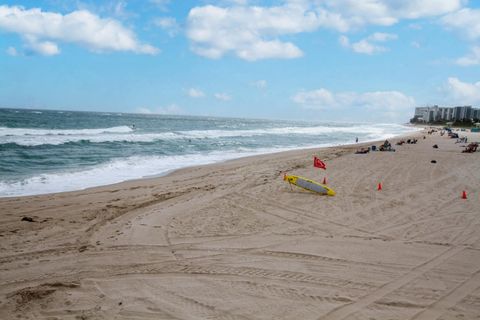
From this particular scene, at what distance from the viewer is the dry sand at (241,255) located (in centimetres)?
453

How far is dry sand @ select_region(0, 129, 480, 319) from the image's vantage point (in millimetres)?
4531

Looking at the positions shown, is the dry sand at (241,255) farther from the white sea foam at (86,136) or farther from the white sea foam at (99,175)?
the white sea foam at (86,136)

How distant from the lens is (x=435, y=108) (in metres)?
197

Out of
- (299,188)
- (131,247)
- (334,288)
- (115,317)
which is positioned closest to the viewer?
(115,317)

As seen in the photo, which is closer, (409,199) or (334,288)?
(334,288)

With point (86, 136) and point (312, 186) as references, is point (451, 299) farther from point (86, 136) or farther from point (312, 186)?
point (86, 136)

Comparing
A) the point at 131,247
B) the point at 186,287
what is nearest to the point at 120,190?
the point at 131,247

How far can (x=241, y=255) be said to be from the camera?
6148mm

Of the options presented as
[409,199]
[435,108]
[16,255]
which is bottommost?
[16,255]

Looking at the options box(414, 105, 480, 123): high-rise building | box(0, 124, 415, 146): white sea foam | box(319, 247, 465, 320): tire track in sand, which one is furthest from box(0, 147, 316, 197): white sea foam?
box(414, 105, 480, 123): high-rise building

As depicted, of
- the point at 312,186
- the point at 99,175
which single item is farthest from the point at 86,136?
the point at 312,186

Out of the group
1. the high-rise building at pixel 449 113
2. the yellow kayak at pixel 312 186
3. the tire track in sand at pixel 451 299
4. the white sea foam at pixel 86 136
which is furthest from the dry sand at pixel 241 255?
the high-rise building at pixel 449 113

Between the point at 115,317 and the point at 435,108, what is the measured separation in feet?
735

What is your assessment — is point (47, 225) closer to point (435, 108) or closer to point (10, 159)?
point (10, 159)
